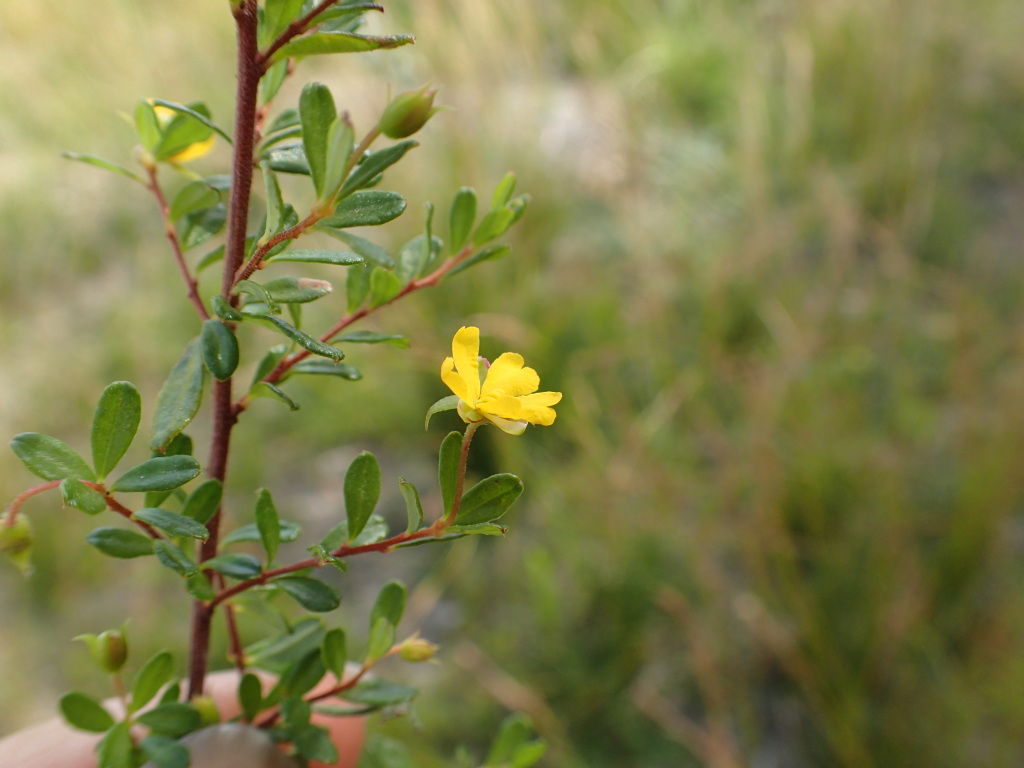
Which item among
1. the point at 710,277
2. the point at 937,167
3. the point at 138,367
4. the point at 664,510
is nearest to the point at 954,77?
the point at 937,167

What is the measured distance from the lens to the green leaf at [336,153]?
26 centimetres

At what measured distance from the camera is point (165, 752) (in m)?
0.34

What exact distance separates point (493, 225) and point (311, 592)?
18cm

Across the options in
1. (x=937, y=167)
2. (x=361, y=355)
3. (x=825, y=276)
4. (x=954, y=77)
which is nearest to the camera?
(x=361, y=355)

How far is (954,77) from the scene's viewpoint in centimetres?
224

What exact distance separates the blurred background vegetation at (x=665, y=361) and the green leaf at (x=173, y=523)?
782 mm

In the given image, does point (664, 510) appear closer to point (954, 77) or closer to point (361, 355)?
point (361, 355)

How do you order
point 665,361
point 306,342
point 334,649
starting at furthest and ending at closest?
1. point 665,361
2. point 334,649
3. point 306,342

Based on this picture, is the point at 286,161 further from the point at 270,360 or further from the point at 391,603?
the point at 391,603

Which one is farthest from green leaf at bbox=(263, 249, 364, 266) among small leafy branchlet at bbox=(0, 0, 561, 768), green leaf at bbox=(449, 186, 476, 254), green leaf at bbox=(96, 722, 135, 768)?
green leaf at bbox=(96, 722, 135, 768)

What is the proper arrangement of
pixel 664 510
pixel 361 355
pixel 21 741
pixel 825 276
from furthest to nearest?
1. pixel 825 276
2. pixel 361 355
3. pixel 664 510
4. pixel 21 741

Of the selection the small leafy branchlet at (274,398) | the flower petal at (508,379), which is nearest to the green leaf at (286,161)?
the small leafy branchlet at (274,398)

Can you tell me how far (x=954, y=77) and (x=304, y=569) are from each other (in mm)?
2504

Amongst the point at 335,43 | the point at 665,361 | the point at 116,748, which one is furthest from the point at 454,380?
the point at 665,361
